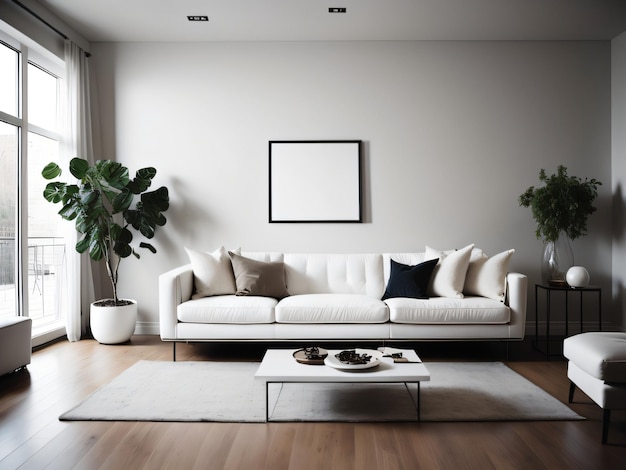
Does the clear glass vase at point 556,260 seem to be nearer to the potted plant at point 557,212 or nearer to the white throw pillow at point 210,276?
the potted plant at point 557,212

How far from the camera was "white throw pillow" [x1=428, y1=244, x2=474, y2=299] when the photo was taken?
4.02 meters

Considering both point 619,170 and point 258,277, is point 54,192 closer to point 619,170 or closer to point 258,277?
point 258,277

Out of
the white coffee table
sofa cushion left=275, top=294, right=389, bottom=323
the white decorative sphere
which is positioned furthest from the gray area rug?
the white decorative sphere

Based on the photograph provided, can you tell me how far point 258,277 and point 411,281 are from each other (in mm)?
1312

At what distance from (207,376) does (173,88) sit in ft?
9.79

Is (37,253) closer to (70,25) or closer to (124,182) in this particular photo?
(124,182)

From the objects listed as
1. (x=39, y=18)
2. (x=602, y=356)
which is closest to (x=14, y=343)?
(x=39, y=18)

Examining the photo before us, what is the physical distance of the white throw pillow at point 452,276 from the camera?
402 centimetres

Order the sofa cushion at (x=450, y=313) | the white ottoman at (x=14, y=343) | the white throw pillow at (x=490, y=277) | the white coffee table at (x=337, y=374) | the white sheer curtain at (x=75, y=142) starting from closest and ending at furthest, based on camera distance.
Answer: the white coffee table at (x=337, y=374), the white ottoman at (x=14, y=343), the sofa cushion at (x=450, y=313), the white throw pillow at (x=490, y=277), the white sheer curtain at (x=75, y=142)

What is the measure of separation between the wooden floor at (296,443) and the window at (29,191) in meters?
1.47

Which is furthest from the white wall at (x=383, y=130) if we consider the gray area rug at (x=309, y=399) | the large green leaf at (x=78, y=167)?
the gray area rug at (x=309, y=399)

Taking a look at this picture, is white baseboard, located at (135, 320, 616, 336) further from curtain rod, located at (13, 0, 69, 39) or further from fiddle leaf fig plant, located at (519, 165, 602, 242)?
curtain rod, located at (13, 0, 69, 39)

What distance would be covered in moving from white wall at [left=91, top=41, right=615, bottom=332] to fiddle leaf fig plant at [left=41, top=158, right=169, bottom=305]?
0.31 metres

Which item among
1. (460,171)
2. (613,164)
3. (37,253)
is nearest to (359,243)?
(460,171)
